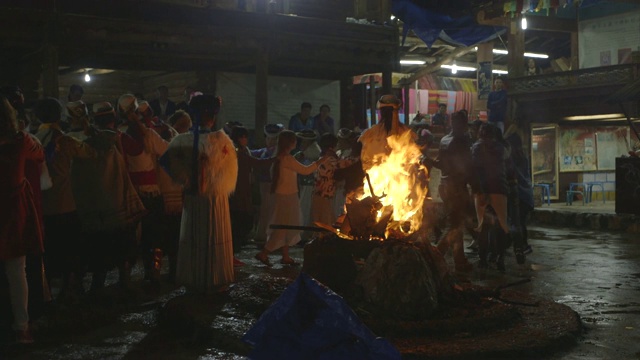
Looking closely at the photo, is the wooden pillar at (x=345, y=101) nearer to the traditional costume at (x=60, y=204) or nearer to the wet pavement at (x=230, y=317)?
the wet pavement at (x=230, y=317)

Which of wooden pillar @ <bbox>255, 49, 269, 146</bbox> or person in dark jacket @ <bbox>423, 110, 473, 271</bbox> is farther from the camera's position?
wooden pillar @ <bbox>255, 49, 269, 146</bbox>

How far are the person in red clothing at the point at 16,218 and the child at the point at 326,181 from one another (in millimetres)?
5137

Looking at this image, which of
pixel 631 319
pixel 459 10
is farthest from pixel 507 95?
pixel 631 319

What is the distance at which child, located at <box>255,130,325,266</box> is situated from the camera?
1034 cm

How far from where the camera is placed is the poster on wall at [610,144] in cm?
2508

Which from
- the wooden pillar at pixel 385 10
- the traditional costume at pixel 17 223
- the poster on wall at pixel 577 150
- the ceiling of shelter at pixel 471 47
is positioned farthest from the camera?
the poster on wall at pixel 577 150

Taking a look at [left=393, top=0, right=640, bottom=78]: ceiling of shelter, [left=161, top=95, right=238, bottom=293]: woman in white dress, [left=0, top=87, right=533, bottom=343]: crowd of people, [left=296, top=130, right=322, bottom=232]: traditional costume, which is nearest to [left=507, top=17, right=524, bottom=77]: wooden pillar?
[left=393, top=0, right=640, bottom=78]: ceiling of shelter

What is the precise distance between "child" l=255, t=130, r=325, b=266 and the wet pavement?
0.34 metres

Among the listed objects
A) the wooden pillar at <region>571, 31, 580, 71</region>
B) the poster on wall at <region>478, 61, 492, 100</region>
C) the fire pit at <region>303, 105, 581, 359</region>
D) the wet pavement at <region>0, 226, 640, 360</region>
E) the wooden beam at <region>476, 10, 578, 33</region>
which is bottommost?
the wet pavement at <region>0, 226, 640, 360</region>

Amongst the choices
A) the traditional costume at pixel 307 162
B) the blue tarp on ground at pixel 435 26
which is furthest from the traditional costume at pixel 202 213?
the blue tarp on ground at pixel 435 26

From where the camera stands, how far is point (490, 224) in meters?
10.8

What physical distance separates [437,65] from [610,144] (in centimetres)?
690

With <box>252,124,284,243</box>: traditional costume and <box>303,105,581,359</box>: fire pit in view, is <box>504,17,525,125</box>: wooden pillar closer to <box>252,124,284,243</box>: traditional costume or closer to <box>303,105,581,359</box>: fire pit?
<box>252,124,284,243</box>: traditional costume

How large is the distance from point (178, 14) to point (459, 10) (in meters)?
8.80
